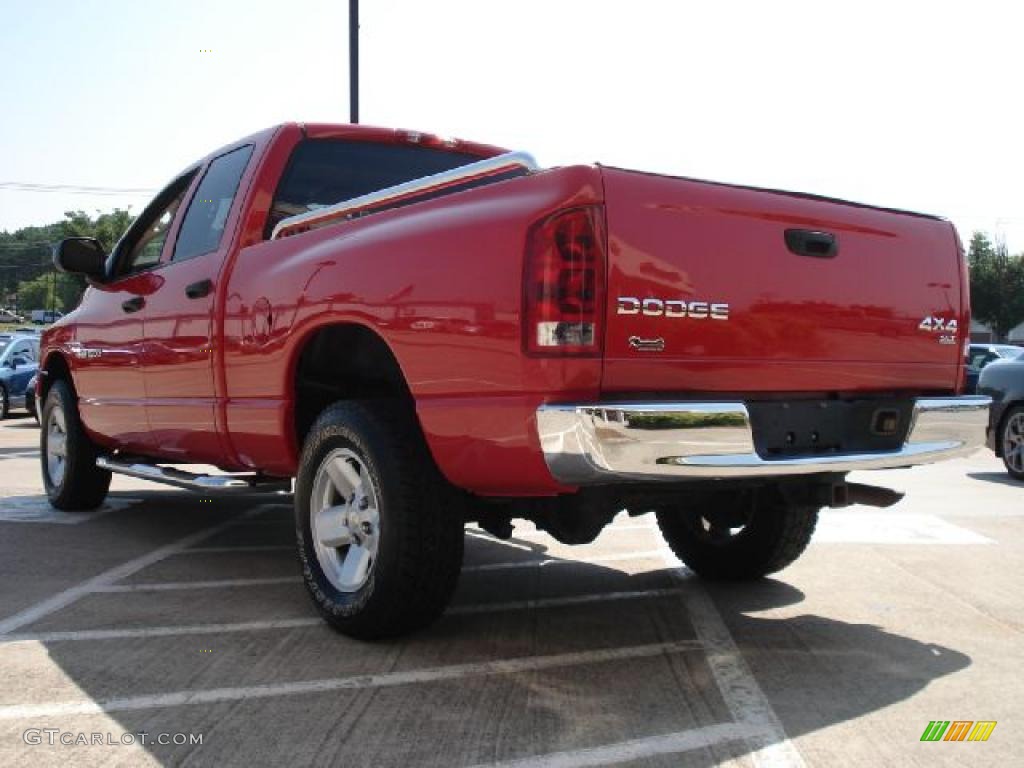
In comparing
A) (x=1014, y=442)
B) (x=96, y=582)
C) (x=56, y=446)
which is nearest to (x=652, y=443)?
(x=96, y=582)

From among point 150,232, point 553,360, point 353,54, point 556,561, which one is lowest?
point 556,561

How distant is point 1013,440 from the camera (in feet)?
32.7

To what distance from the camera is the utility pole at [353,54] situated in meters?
16.6

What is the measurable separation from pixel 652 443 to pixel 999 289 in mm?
76891

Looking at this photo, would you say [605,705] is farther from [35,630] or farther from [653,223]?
[35,630]

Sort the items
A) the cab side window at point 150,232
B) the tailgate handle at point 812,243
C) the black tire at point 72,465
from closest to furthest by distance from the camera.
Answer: the tailgate handle at point 812,243 < the cab side window at point 150,232 < the black tire at point 72,465

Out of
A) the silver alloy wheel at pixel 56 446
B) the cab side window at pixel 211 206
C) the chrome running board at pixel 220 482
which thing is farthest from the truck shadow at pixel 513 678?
the silver alloy wheel at pixel 56 446

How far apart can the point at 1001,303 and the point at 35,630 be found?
77.1m

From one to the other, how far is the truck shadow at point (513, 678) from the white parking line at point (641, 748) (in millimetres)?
36

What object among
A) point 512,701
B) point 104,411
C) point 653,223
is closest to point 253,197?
point 104,411

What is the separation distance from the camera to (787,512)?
461 cm

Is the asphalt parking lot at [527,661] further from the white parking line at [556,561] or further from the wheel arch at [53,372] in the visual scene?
the wheel arch at [53,372]

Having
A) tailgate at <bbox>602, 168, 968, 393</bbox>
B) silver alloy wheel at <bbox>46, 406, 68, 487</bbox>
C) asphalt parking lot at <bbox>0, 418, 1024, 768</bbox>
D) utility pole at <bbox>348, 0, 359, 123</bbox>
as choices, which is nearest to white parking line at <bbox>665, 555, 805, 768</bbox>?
asphalt parking lot at <bbox>0, 418, 1024, 768</bbox>

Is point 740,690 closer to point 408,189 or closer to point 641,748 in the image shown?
point 641,748
